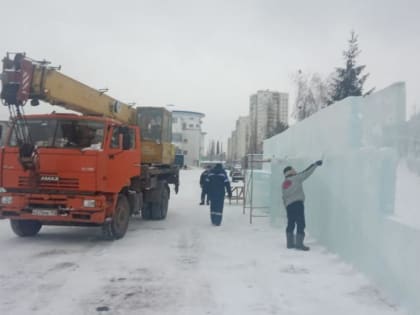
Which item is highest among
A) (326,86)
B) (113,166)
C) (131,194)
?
(326,86)

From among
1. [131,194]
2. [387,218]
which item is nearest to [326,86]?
[131,194]

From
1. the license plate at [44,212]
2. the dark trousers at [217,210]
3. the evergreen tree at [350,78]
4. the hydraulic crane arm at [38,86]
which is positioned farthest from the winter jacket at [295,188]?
the evergreen tree at [350,78]

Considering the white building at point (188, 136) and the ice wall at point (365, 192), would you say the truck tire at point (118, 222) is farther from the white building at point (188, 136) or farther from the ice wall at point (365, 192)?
the white building at point (188, 136)

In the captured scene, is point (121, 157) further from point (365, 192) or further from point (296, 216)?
point (365, 192)

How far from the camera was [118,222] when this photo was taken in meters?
9.24

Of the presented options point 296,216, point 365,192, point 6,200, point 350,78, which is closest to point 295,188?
point 296,216

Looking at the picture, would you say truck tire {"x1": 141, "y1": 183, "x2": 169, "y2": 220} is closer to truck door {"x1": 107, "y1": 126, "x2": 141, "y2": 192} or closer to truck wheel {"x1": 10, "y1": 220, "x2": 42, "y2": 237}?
truck door {"x1": 107, "y1": 126, "x2": 141, "y2": 192}

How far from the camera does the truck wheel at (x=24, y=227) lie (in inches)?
361

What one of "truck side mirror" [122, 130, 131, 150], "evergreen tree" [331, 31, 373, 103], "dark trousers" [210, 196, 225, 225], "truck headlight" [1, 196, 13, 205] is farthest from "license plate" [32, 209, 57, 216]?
"evergreen tree" [331, 31, 373, 103]

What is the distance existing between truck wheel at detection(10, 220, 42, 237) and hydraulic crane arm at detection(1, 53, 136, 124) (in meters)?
2.57

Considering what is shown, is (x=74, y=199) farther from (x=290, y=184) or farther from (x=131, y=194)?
(x=290, y=184)

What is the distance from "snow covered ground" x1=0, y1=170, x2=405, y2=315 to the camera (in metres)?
5.07

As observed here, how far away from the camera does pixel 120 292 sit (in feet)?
18.4

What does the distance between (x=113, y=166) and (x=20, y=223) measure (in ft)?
7.75
